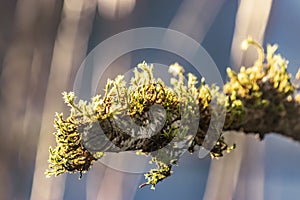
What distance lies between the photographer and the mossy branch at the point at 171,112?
0.42 metres

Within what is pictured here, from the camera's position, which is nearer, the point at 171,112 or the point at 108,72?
the point at 171,112

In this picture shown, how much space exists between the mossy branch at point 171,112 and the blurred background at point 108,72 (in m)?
0.34

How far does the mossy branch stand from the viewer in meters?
0.42

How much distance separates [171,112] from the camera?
441 mm

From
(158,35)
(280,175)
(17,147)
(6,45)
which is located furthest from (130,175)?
(280,175)

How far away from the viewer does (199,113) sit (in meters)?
0.43

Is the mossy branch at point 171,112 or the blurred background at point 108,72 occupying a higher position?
the blurred background at point 108,72

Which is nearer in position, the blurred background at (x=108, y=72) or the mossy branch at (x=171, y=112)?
the mossy branch at (x=171, y=112)

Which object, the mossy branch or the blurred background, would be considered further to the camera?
the blurred background

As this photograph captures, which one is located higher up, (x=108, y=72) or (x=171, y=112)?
(x=108, y=72)

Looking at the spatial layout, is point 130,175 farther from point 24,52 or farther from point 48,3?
point 48,3

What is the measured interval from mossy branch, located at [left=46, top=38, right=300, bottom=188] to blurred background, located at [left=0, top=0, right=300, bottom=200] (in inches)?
13.3

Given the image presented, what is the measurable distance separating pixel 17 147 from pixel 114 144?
1.18 m

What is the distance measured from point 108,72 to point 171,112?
1.05 m
